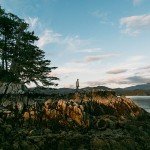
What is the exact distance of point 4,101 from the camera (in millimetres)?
33031

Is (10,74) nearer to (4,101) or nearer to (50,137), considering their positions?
(4,101)

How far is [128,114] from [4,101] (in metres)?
14.0

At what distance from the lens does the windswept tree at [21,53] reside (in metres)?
41.0

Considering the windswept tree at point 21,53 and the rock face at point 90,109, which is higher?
the windswept tree at point 21,53

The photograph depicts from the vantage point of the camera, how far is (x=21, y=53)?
41375mm

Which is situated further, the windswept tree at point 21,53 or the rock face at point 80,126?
the windswept tree at point 21,53

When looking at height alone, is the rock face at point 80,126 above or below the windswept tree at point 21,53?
below

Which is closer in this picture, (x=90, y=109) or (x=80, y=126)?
(x=80, y=126)

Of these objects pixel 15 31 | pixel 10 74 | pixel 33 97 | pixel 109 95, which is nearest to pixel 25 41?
pixel 15 31

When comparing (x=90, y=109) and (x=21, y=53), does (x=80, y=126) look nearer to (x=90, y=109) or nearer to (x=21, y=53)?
(x=90, y=109)

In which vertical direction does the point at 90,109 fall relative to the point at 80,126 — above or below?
above

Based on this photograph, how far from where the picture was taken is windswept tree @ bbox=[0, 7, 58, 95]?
41000mm

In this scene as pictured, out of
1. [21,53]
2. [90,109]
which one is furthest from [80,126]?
[21,53]

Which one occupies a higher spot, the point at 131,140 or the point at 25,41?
the point at 25,41
